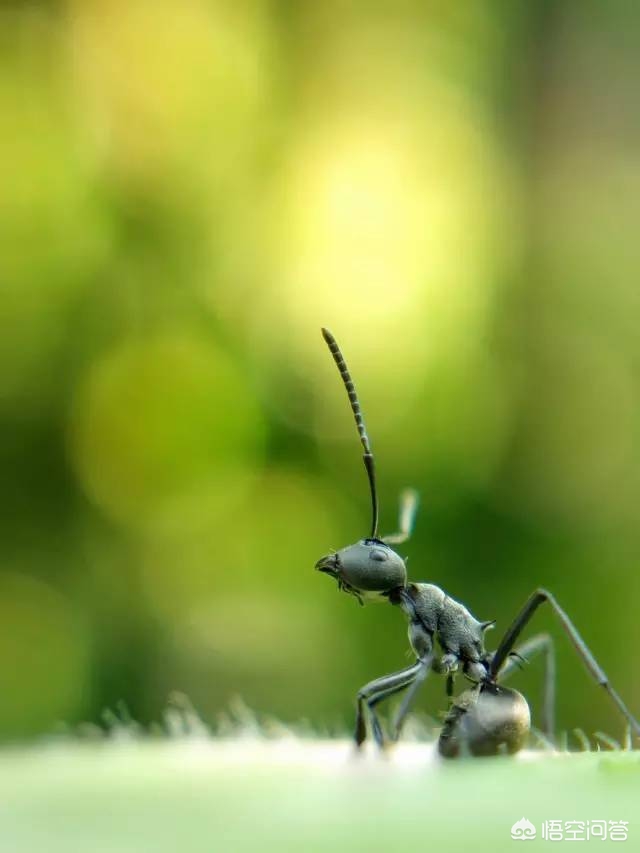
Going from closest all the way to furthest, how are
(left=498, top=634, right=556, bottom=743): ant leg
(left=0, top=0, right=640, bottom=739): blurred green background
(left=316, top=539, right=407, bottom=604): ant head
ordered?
(left=316, top=539, right=407, bottom=604): ant head → (left=498, top=634, right=556, bottom=743): ant leg → (left=0, top=0, right=640, bottom=739): blurred green background

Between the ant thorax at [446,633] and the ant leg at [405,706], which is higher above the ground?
the ant thorax at [446,633]

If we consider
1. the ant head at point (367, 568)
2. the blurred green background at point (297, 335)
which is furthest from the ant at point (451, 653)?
the blurred green background at point (297, 335)

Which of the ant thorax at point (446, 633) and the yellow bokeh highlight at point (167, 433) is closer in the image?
the ant thorax at point (446, 633)

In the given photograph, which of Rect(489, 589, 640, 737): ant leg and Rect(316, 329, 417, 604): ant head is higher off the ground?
Rect(316, 329, 417, 604): ant head

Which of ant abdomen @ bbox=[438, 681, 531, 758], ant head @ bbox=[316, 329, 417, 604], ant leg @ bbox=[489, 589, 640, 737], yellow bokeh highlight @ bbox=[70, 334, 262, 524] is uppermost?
yellow bokeh highlight @ bbox=[70, 334, 262, 524]

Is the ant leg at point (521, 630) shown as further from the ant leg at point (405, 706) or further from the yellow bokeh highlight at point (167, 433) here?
the yellow bokeh highlight at point (167, 433)

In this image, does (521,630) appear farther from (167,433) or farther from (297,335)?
(167,433)

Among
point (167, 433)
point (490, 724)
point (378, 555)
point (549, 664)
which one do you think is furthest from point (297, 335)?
point (490, 724)

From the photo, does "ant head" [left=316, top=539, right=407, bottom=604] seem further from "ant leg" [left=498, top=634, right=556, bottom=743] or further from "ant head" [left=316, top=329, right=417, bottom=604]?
"ant leg" [left=498, top=634, right=556, bottom=743]

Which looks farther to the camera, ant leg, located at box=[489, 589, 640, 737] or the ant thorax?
the ant thorax

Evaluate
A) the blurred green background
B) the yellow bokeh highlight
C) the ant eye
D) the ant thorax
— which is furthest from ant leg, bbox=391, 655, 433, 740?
the yellow bokeh highlight
